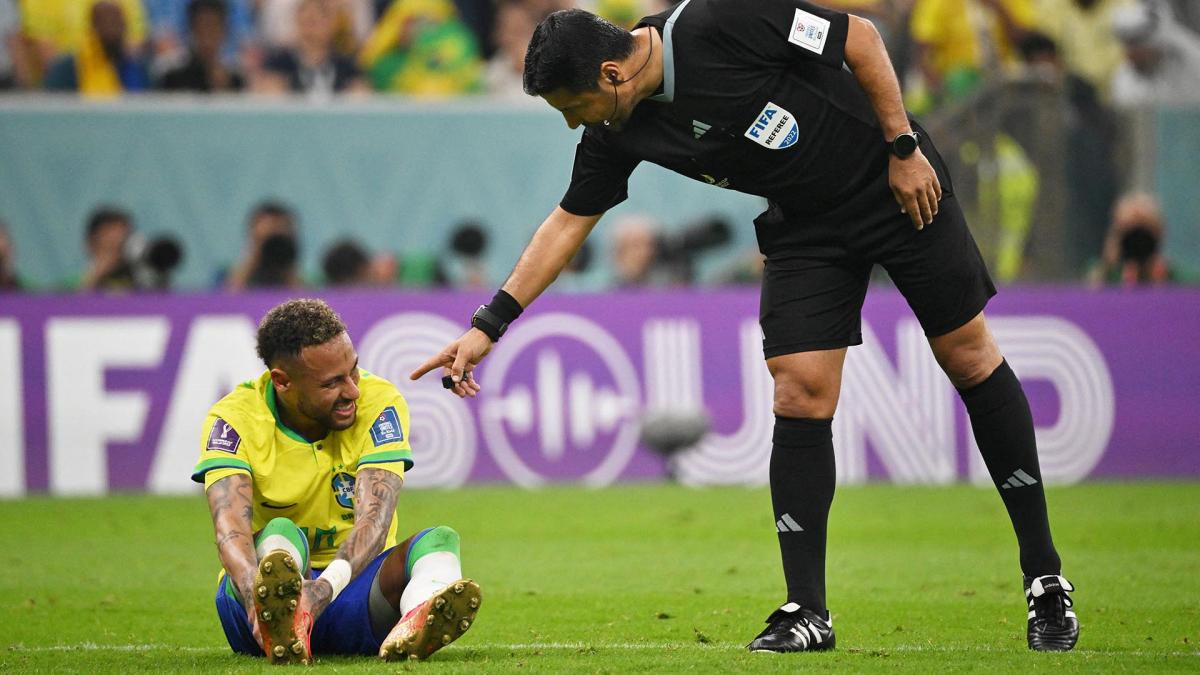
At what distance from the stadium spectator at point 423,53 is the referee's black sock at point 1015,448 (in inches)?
426

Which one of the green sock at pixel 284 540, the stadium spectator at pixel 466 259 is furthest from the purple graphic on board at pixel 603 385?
the green sock at pixel 284 540

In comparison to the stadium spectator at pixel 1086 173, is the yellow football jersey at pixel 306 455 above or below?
below

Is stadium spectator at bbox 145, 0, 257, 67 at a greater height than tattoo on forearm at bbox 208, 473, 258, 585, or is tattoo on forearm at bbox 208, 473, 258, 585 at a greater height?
stadium spectator at bbox 145, 0, 257, 67

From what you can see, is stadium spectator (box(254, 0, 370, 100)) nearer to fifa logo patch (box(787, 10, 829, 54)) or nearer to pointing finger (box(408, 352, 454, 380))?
pointing finger (box(408, 352, 454, 380))

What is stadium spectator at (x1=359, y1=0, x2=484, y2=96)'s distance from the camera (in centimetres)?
1577

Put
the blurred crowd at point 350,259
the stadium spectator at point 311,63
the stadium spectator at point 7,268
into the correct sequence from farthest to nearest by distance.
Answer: the stadium spectator at point 311,63 → the blurred crowd at point 350,259 → the stadium spectator at point 7,268

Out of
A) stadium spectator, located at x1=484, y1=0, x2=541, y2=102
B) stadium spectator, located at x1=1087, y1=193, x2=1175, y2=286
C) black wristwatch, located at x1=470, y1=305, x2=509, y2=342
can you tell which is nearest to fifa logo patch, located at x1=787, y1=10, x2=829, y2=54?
black wristwatch, located at x1=470, y1=305, x2=509, y2=342

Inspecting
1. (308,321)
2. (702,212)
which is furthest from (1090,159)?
(308,321)

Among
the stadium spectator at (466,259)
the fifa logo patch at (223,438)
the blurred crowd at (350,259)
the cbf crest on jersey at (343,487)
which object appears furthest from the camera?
the stadium spectator at (466,259)

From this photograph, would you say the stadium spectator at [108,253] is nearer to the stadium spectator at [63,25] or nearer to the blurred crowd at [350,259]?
the blurred crowd at [350,259]

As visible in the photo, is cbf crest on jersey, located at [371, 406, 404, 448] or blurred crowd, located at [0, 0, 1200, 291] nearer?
cbf crest on jersey, located at [371, 406, 404, 448]

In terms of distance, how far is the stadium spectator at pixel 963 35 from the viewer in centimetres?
1502

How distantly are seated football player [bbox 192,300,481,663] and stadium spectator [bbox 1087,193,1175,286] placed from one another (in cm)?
939

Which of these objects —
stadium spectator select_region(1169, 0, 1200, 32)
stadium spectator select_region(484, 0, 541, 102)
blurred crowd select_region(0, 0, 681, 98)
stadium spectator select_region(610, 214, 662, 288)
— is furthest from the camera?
stadium spectator select_region(484, 0, 541, 102)
